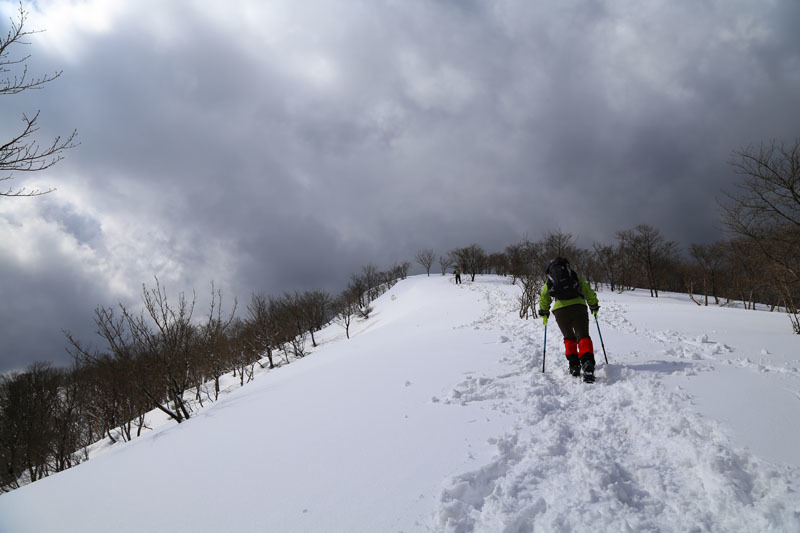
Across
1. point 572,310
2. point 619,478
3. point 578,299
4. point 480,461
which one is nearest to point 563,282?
point 578,299

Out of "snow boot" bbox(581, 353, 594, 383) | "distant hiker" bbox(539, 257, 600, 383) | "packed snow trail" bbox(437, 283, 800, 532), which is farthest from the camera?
"distant hiker" bbox(539, 257, 600, 383)

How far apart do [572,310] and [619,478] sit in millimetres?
3018

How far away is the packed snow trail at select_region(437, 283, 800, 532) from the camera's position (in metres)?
2.00

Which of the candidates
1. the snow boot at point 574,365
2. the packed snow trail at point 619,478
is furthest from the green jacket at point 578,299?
the packed snow trail at point 619,478

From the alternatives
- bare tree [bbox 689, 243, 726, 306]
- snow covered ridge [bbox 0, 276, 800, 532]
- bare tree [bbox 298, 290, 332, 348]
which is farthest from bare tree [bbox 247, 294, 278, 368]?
bare tree [bbox 689, 243, 726, 306]

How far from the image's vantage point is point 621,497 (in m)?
2.25

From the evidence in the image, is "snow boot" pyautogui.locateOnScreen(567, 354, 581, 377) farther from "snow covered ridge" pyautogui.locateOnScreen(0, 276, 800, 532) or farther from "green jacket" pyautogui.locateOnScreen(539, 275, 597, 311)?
"green jacket" pyautogui.locateOnScreen(539, 275, 597, 311)

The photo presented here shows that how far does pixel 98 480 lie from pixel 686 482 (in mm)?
5986

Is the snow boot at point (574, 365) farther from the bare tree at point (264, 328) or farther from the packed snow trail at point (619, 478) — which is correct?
the bare tree at point (264, 328)

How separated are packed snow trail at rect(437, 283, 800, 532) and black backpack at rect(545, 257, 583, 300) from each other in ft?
5.85

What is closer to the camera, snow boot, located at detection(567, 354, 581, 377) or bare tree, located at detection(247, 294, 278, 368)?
snow boot, located at detection(567, 354, 581, 377)

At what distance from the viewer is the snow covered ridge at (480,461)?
2104 millimetres

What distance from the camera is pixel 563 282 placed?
5242 mm

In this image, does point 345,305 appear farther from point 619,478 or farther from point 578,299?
point 619,478
